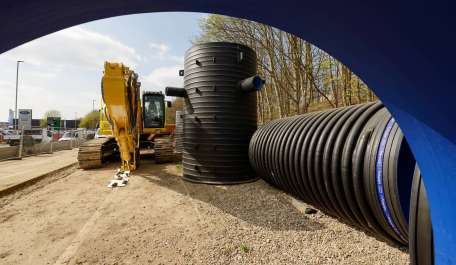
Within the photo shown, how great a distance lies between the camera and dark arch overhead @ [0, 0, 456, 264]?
3.12 ft

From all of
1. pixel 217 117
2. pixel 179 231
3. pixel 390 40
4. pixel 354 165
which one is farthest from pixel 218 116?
pixel 390 40

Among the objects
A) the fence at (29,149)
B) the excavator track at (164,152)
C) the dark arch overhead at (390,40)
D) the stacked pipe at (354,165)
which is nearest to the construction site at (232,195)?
the stacked pipe at (354,165)

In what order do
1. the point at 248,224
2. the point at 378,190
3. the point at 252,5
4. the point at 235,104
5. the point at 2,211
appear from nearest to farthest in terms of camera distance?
the point at 252,5 → the point at 378,190 → the point at 248,224 → the point at 2,211 → the point at 235,104

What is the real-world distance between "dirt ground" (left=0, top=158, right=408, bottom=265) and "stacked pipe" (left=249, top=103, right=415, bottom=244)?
36 centimetres

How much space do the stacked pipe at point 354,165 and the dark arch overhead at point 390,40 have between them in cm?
101

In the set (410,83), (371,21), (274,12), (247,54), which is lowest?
(410,83)

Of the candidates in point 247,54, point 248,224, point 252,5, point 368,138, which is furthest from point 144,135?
point 252,5

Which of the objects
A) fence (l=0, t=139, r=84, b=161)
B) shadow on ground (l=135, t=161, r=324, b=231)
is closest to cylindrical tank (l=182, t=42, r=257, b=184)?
shadow on ground (l=135, t=161, r=324, b=231)

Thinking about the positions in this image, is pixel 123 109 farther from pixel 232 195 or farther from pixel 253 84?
pixel 232 195

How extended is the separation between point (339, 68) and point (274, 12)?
14.4m

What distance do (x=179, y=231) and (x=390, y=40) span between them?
3294 mm

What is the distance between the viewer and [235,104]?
6.49 meters

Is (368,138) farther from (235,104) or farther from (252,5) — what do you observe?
(235,104)

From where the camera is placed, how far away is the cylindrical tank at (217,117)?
6.36 meters
